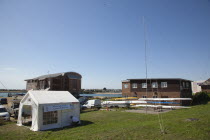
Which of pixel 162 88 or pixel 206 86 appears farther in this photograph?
pixel 206 86

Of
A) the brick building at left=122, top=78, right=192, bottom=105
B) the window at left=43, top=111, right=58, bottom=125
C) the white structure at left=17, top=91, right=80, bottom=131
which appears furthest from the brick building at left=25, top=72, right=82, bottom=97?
the window at left=43, top=111, right=58, bottom=125

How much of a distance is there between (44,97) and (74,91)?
25.7 meters

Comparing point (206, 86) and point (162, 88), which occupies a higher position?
point (206, 86)

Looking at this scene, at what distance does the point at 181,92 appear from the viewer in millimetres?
31688

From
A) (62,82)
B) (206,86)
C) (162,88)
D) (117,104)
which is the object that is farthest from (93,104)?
(206,86)

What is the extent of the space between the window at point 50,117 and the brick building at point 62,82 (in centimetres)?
2233

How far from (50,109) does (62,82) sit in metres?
24.7

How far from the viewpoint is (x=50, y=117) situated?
14359mm

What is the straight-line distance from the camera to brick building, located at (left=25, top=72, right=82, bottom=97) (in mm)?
36591

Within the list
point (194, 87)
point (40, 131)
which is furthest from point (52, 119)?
point (194, 87)

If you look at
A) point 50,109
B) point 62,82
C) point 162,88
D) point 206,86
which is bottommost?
point 50,109

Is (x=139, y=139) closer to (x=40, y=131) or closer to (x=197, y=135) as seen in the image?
(x=197, y=135)

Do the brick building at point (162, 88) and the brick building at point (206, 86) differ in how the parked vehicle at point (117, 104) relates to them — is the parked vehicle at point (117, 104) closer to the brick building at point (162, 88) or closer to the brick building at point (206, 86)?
the brick building at point (162, 88)

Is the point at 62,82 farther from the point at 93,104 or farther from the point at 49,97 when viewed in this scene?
the point at 49,97
